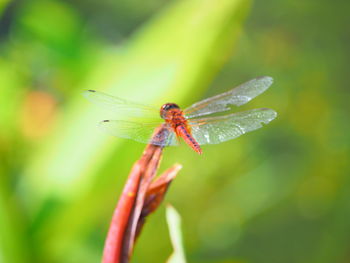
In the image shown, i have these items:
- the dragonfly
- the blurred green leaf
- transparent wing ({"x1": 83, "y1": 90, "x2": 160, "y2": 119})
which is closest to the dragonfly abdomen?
the dragonfly

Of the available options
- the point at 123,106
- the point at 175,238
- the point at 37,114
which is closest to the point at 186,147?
the point at 37,114

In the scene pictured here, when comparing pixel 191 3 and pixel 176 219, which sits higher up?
pixel 191 3

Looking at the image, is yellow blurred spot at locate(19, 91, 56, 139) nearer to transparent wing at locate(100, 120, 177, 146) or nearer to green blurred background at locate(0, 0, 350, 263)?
green blurred background at locate(0, 0, 350, 263)

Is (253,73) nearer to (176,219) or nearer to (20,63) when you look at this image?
(20,63)

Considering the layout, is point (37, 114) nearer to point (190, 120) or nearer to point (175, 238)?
point (190, 120)

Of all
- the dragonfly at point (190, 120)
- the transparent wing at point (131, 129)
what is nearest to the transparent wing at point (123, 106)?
the dragonfly at point (190, 120)

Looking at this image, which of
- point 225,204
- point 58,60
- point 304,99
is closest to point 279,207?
point 225,204
